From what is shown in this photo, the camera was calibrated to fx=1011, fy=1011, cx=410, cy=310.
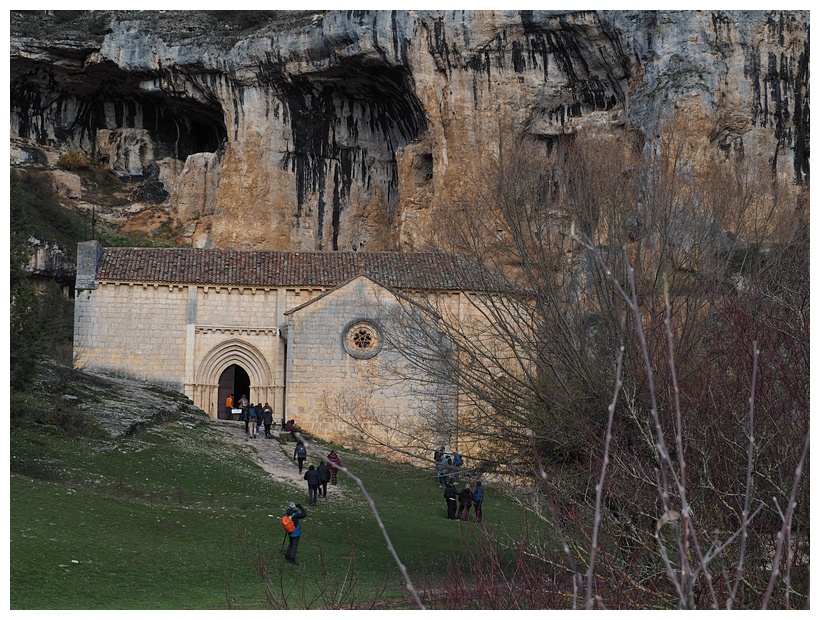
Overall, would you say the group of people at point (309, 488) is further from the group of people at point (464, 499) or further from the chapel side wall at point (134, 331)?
the chapel side wall at point (134, 331)

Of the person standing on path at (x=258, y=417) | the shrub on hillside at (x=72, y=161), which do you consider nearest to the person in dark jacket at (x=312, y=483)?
the person standing on path at (x=258, y=417)

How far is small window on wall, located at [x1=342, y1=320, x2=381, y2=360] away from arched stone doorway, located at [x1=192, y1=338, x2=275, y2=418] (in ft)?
11.9

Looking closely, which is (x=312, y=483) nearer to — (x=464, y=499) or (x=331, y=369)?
(x=464, y=499)

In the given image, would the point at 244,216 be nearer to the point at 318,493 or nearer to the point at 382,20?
the point at 382,20

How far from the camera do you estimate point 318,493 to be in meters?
22.1

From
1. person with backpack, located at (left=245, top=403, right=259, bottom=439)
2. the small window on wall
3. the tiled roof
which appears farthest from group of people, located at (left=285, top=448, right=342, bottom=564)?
the tiled roof

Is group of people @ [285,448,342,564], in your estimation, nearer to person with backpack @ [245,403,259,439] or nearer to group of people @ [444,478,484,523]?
group of people @ [444,478,484,523]

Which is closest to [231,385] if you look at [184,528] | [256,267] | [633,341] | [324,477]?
[256,267]

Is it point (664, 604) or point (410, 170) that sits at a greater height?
point (410, 170)

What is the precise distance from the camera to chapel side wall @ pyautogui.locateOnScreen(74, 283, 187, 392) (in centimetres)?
3250

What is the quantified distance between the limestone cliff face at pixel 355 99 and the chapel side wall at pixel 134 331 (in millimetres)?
8840

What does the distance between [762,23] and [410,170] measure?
14375mm

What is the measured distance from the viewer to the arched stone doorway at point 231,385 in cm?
3475
